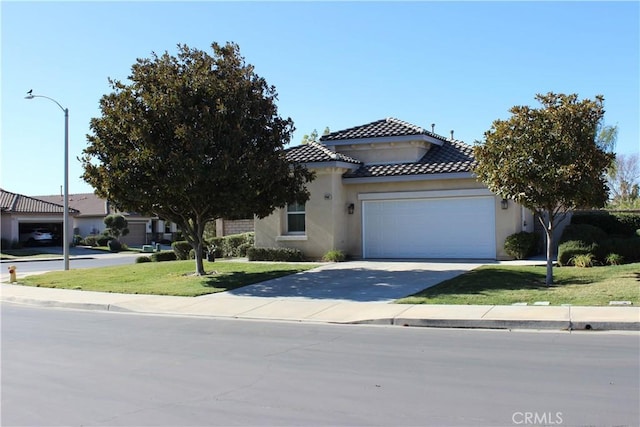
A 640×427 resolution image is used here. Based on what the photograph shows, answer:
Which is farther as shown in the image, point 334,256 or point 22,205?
point 22,205

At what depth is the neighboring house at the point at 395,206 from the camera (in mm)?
20625

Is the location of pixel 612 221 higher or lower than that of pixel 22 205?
lower

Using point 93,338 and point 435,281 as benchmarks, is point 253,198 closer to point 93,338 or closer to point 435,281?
point 435,281

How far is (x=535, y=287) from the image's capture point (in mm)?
14047

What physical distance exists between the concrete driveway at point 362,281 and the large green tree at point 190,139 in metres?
2.75

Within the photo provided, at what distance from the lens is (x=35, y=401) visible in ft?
20.4

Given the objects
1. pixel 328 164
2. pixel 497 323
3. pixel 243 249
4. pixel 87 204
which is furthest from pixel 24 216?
pixel 497 323

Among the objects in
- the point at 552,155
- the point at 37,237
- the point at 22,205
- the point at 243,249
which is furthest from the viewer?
the point at 37,237

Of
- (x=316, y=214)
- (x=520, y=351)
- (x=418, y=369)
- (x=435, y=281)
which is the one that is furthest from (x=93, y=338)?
(x=316, y=214)

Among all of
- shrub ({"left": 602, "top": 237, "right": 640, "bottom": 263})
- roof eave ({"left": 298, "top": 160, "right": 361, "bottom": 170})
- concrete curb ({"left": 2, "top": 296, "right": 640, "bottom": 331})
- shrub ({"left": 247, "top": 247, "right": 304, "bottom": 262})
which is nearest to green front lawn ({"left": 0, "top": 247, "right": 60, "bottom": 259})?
shrub ({"left": 247, "top": 247, "right": 304, "bottom": 262})

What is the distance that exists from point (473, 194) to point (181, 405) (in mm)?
16250

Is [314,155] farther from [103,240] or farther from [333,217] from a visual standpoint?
[103,240]

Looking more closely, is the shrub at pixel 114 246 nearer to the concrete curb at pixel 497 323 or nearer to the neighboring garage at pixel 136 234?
the neighboring garage at pixel 136 234

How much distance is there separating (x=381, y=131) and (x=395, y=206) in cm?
335
